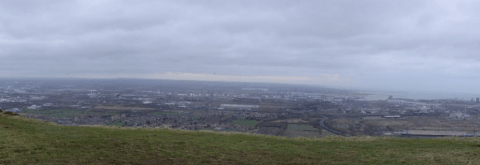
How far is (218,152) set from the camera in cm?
1143

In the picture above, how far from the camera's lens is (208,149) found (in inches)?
466

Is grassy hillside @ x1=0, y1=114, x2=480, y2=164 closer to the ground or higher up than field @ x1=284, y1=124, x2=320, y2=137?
higher up

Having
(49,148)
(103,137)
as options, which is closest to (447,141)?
(103,137)

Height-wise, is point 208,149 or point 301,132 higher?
point 208,149

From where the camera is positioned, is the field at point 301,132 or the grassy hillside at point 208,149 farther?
the field at point 301,132

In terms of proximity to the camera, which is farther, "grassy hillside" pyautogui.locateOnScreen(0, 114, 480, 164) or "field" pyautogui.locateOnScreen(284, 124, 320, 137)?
"field" pyautogui.locateOnScreen(284, 124, 320, 137)

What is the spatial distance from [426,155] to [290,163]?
19.0 ft

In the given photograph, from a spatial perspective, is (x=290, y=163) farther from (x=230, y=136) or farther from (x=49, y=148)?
(x=49, y=148)

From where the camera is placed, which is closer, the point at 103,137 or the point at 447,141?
the point at 103,137

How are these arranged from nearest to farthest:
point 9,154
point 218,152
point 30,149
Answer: point 9,154 → point 30,149 → point 218,152

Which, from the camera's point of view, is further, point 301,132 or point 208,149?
point 301,132

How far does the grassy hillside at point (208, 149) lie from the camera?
32.8 ft

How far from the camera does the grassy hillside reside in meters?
10.0

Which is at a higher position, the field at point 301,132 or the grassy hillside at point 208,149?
the grassy hillside at point 208,149
